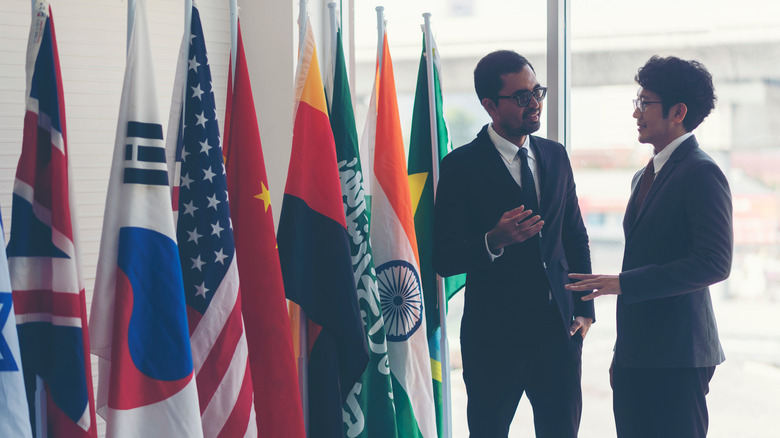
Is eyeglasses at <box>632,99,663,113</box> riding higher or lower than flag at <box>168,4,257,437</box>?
higher

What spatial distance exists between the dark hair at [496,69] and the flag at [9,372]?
145 cm

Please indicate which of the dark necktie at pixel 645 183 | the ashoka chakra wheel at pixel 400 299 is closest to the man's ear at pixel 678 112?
the dark necktie at pixel 645 183

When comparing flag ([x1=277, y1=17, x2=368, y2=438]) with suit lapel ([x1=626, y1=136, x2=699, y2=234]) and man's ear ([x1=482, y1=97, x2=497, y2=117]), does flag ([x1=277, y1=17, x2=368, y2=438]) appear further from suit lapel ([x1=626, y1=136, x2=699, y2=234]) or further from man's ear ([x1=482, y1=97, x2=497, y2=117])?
suit lapel ([x1=626, y1=136, x2=699, y2=234])

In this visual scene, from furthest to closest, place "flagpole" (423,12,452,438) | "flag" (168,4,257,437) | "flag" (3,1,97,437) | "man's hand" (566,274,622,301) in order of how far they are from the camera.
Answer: "flagpole" (423,12,452,438), "man's hand" (566,274,622,301), "flag" (168,4,257,437), "flag" (3,1,97,437)

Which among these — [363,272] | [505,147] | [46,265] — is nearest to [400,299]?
[363,272]

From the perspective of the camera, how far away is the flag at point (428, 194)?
95.7 inches

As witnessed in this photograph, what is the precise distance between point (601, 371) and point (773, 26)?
1.54 metres

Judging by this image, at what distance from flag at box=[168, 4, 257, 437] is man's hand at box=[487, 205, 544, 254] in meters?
0.76

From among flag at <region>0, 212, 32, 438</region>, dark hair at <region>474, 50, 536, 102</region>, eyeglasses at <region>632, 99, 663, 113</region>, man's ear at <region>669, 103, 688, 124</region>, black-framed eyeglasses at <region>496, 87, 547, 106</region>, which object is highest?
dark hair at <region>474, 50, 536, 102</region>

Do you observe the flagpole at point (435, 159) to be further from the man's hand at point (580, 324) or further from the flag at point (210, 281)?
the flag at point (210, 281)

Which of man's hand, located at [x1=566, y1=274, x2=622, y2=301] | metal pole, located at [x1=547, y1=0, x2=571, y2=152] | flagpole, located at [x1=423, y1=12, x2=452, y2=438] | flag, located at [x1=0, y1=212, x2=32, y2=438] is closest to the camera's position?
flag, located at [x1=0, y1=212, x2=32, y2=438]

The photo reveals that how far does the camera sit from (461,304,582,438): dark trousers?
205 centimetres

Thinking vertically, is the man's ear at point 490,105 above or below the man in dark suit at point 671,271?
above

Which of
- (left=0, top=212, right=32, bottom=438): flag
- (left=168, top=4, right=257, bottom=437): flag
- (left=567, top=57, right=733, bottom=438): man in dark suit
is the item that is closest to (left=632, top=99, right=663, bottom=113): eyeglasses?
(left=567, top=57, right=733, bottom=438): man in dark suit
